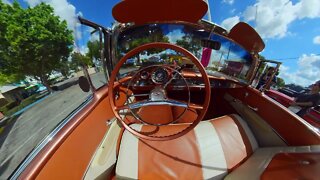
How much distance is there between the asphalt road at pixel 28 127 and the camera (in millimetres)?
1763

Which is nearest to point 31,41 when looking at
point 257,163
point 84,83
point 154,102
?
point 84,83

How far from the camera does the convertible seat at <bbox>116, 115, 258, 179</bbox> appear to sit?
116 centimetres

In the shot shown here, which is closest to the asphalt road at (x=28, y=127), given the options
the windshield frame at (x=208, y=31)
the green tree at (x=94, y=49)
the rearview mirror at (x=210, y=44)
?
the green tree at (x=94, y=49)

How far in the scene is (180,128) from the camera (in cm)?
140

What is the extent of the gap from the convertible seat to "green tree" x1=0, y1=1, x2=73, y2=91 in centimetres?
1206

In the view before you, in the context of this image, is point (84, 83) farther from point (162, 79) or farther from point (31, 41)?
point (31, 41)

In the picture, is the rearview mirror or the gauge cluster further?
the rearview mirror

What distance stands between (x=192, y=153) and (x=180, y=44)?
100 cm

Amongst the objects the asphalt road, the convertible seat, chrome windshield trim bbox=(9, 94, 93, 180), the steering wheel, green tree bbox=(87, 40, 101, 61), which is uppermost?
green tree bbox=(87, 40, 101, 61)

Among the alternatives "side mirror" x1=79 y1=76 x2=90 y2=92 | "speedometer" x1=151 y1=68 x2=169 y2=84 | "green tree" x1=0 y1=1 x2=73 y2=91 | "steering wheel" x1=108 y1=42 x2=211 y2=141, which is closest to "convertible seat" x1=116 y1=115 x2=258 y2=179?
"steering wheel" x1=108 y1=42 x2=211 y2=141

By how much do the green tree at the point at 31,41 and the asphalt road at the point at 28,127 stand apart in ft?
33.3

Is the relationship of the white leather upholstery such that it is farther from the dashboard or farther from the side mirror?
the side mirror

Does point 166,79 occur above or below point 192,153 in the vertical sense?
above

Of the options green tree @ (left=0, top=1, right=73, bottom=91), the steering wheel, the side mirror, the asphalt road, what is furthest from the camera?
green tree @ (left=0, top=1, right=73, bottom=91)
